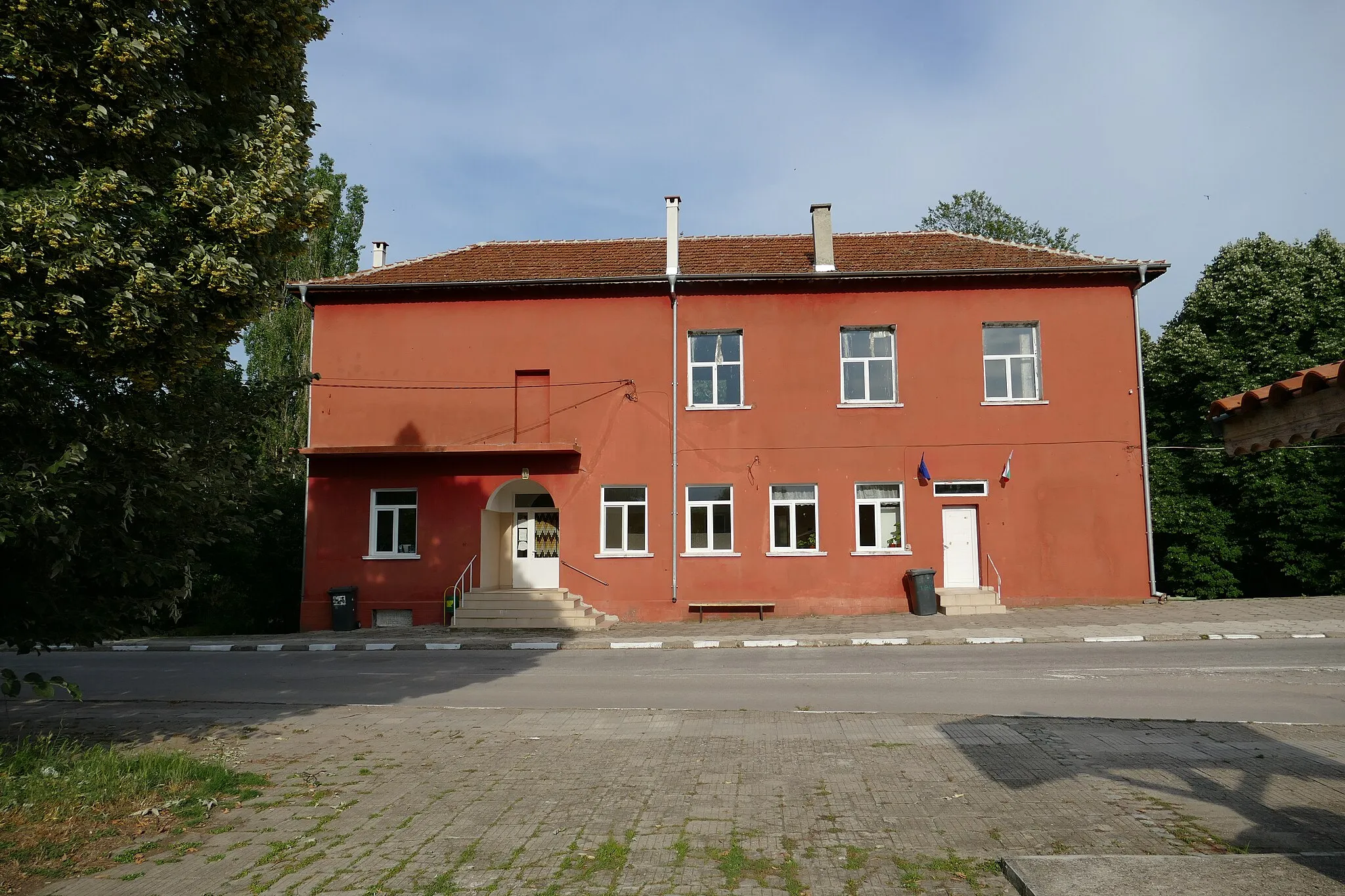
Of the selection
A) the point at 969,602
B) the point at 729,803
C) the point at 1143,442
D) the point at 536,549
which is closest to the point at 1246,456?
the point at 1143,442

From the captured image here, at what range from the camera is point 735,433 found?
72.6 ft

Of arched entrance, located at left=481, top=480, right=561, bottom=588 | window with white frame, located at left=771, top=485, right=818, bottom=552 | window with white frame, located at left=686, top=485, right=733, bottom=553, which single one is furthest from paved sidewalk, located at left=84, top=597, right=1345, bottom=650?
arched entrance, located at left=481, top=480, right=561, bottom=588

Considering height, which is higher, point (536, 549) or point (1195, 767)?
point (536, 549)

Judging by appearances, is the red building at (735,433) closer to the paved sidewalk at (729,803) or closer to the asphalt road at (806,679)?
the asphalt road at (806,679)

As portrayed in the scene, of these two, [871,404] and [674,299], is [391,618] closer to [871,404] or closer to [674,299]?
[674,299]

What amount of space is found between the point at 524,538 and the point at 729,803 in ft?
55.5

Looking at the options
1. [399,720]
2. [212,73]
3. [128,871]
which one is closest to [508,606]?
[399,720]

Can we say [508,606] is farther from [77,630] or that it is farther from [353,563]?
[77,630]

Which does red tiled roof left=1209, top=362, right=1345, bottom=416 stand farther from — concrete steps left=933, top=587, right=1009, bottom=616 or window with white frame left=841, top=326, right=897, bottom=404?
window with white frame left=841, top=326, right=897, bottom=404

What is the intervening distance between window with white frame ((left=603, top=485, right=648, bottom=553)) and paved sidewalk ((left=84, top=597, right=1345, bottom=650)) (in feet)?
6.01

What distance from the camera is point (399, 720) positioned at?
10289 millimetres

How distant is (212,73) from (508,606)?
14.3m

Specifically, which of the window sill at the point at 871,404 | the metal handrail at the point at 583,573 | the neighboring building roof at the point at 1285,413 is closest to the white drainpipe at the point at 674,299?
the metal handrail at the point at 583,573

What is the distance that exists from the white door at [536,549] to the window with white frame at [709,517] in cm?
317
